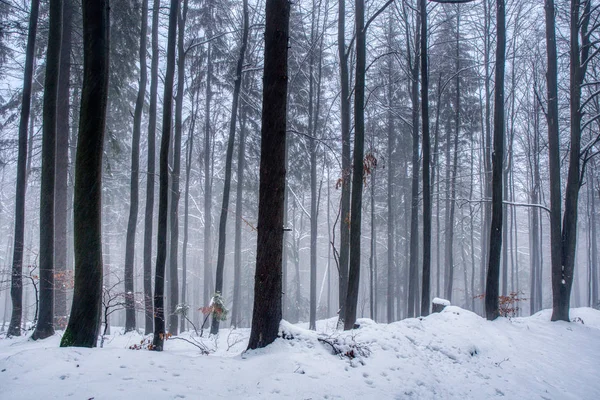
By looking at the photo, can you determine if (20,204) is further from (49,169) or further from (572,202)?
(572,202)

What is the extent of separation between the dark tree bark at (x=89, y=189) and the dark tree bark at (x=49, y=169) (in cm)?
345

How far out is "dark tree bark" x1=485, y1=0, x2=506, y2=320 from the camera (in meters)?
9.48

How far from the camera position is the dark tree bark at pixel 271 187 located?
17.1 ft

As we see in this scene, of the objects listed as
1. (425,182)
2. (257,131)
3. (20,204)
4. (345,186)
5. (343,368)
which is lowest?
(343,368)

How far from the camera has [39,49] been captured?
1232 cm

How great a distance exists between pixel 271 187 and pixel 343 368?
108 inches

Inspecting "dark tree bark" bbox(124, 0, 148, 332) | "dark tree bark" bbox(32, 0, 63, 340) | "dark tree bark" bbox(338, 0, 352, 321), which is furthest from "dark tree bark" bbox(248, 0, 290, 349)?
"dark tree bark" bbox(124, 0, 148, 332)

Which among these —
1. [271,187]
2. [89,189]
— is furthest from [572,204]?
[89,189]

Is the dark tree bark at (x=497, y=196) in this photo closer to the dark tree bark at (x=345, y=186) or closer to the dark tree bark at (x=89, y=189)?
the dark tree bark at (x=345, y=186)

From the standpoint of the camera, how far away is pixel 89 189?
5051 millimetres

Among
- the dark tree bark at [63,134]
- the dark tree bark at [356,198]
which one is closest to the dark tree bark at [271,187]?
the dark tree bark at [356,198]

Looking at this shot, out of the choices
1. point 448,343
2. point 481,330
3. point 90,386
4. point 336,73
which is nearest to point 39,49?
point 336,73

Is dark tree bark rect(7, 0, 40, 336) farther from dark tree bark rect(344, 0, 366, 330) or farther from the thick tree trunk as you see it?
the thick tree trunk

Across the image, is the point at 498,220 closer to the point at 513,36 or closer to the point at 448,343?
the point at 448,343
